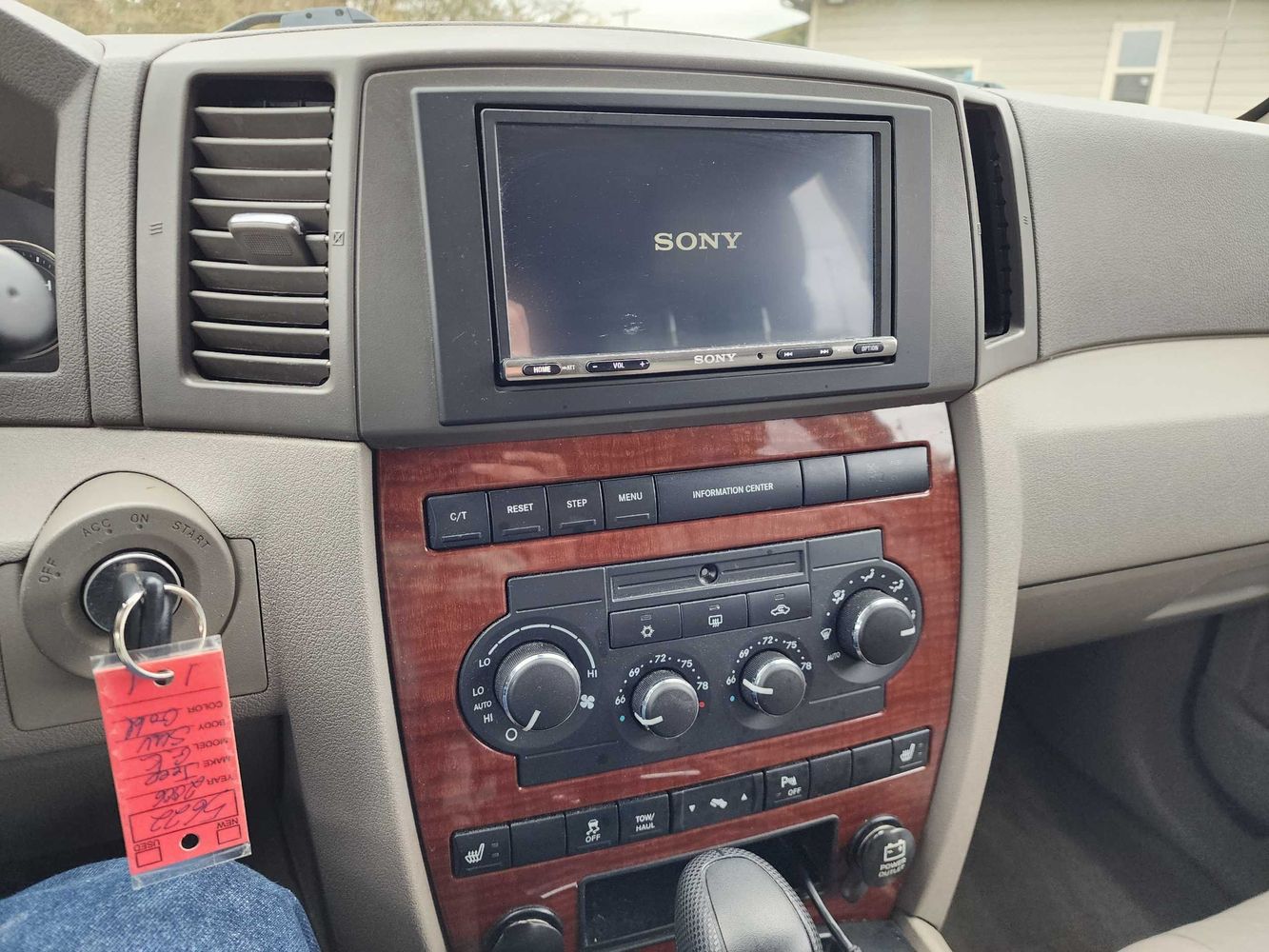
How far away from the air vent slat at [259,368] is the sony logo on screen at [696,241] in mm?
300

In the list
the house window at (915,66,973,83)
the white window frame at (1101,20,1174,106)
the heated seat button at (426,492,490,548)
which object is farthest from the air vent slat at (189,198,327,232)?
the white window frame at (1101,20,1174,106)

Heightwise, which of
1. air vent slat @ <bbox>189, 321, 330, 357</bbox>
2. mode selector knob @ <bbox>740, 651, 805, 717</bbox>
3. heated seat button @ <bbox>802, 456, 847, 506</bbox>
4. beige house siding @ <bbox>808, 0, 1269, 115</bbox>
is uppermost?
→ beige house siding @ <bbox>808, 0, 1269, 115</bbox>

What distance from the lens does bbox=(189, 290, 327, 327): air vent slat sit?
72 cm

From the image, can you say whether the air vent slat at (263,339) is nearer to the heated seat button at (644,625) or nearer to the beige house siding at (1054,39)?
the heated seat button at (644,625)

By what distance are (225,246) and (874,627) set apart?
687mm

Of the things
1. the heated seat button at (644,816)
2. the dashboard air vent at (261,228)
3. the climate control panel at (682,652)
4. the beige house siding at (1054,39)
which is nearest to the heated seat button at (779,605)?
the climate control panel at (682,652)

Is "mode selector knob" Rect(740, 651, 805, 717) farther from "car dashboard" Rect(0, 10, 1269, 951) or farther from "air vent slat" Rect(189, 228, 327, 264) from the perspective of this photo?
"air vent slat" Rect(189, 228, 327, 264)

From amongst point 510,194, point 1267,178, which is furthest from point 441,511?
point 1267,178

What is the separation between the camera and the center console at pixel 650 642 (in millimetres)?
791

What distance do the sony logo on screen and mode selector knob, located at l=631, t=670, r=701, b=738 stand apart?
1.28ft

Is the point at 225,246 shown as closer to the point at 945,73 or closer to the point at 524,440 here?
the point at 524,440

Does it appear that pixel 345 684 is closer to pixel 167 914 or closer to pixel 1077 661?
pixel 167 914

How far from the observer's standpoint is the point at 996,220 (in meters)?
1.03

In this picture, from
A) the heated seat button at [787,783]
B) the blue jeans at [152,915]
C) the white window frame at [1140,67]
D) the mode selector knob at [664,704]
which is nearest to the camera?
the blue jeans at [152,915]
